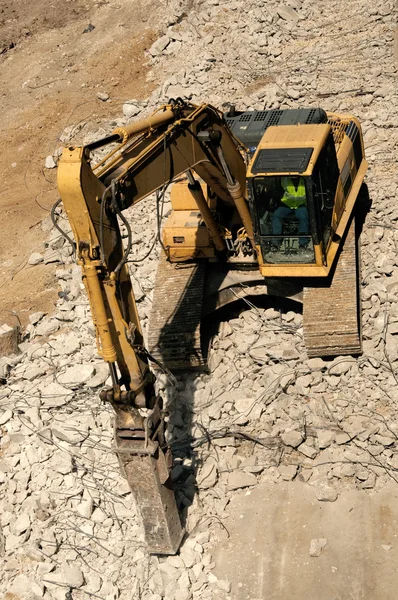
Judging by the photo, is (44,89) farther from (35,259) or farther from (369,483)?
(369,483)

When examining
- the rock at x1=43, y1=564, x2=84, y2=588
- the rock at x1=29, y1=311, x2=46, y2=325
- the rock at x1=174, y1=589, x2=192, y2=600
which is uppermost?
the rock at x1=43, y1=564, x2=84, y2=588

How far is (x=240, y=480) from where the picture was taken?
9.41 metres

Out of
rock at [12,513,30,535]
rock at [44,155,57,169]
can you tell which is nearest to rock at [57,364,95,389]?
rock at [12,513,30,535]

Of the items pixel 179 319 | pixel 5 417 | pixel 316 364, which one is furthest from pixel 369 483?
pixel 5 417

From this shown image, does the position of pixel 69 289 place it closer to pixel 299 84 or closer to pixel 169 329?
pixel 169 329

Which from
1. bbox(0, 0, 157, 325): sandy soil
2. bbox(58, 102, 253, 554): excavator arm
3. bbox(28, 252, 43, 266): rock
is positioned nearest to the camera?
bbox(58, 102, 253, 554): excavator arm

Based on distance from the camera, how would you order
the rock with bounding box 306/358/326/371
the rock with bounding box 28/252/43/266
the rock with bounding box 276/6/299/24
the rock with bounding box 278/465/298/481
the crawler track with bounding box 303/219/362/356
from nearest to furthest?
the rock with bounding box 278/465/298/481 → the crawler track with bounding box 303/219/362/356 → the rock with bounding box 306/358/326/371 → the rock with bounding box 28/252/43/266 → the rock with bounding box 276/6/299/24

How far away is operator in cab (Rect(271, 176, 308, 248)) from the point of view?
32.4 feet

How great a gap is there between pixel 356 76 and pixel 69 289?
7246 millimetres

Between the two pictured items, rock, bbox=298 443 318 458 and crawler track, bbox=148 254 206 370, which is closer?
rock, bbox=298 443 318 458

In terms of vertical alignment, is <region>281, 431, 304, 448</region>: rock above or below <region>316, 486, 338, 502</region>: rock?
above

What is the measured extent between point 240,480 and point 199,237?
11.1 ft

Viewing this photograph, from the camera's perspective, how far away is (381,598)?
316 inches

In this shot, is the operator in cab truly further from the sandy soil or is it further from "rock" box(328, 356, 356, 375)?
the sandy soil
